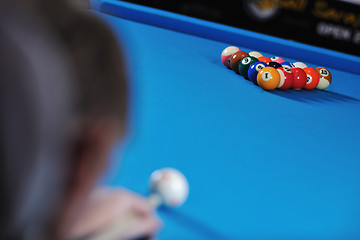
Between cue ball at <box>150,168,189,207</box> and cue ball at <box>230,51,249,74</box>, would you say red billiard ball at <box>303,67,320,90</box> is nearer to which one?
cue ball at <box>230,51,249,74</box>

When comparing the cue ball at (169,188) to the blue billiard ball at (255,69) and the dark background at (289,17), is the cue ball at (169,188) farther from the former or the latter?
the dark background at (289,17)

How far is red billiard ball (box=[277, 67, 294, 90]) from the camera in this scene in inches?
99.2

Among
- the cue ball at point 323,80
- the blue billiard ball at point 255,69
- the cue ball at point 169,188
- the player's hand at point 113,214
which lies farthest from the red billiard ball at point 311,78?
the player's hand at point 113,214

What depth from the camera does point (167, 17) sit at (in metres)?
3.81

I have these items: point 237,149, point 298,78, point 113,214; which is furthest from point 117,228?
point 298,78

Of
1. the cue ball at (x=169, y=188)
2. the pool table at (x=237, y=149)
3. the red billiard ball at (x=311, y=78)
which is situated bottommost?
the cue ball at (x=169, y=188)

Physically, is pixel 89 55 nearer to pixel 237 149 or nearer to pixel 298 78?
pixel 237 149

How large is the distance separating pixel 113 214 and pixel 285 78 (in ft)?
6.10

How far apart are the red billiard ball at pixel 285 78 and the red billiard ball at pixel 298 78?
7 cm

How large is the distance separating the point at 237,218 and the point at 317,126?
107cm

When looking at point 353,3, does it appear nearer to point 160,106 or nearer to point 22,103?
point 160,106

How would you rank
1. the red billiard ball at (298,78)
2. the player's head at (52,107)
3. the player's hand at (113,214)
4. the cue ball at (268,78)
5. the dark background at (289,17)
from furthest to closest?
1. the dark background at (289,17)
2. the red billiard ball at (298,78)
3. the cue ball at (268,78)
4. the player's hand at (113,214)
5. the player's head at (52,107)

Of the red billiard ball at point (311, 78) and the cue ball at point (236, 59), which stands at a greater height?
the cue ball at point (236, 59)

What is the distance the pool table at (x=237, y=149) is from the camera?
3.96 feet
